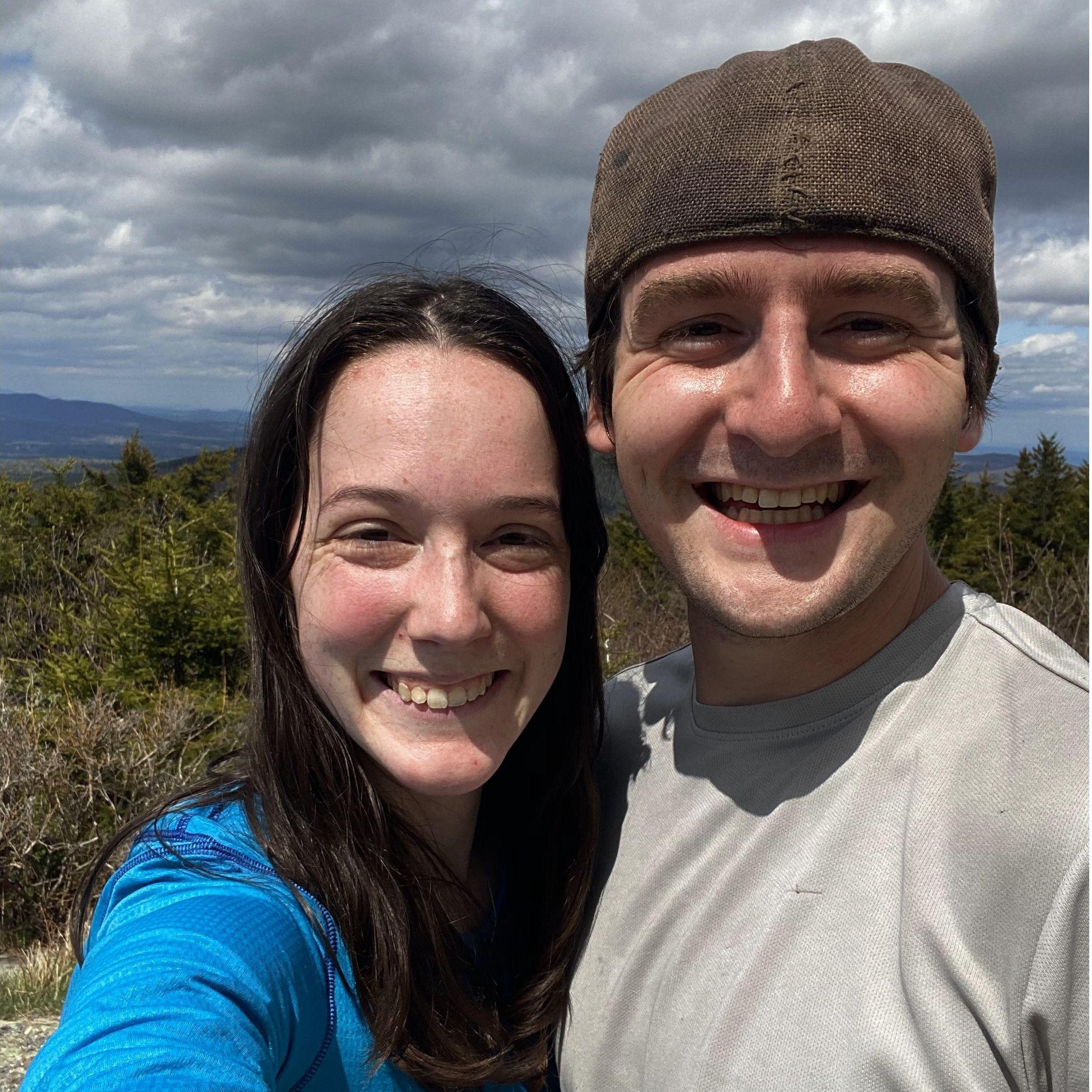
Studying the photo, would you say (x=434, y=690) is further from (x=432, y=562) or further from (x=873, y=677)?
(x=873, y=677)

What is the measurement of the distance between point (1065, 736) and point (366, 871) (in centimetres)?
117

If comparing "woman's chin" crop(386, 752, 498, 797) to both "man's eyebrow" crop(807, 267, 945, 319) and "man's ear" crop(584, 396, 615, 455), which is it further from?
"man's eyebrow" crop(807, 267, 945, 319)

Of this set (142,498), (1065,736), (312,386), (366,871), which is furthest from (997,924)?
(142,498)

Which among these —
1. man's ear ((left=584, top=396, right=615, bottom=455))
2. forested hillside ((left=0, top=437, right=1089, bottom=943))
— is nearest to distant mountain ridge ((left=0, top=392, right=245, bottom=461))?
forested hillside ((left=0, top=437, right=1089, bottom=943))

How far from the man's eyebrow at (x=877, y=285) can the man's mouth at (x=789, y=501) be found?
314 mm

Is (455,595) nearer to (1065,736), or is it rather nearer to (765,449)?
(765,449)

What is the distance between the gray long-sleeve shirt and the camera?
129cm

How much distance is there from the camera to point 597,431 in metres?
2.13

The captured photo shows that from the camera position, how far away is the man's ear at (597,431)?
83.0 inches

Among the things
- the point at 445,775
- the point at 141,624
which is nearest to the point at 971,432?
the point at 445,775

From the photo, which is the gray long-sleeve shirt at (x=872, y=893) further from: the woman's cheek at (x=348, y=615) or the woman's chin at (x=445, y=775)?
the woman's cheek at (x=348, y=615)

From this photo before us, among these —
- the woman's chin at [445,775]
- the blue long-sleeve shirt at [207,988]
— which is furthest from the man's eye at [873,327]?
the blue long-sleeve shirt at [207,988]

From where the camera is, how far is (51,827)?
6684 mm

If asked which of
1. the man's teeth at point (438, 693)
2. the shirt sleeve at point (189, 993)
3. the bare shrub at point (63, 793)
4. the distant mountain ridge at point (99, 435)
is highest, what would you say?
the distant mountain ridge at point (99, 435)
